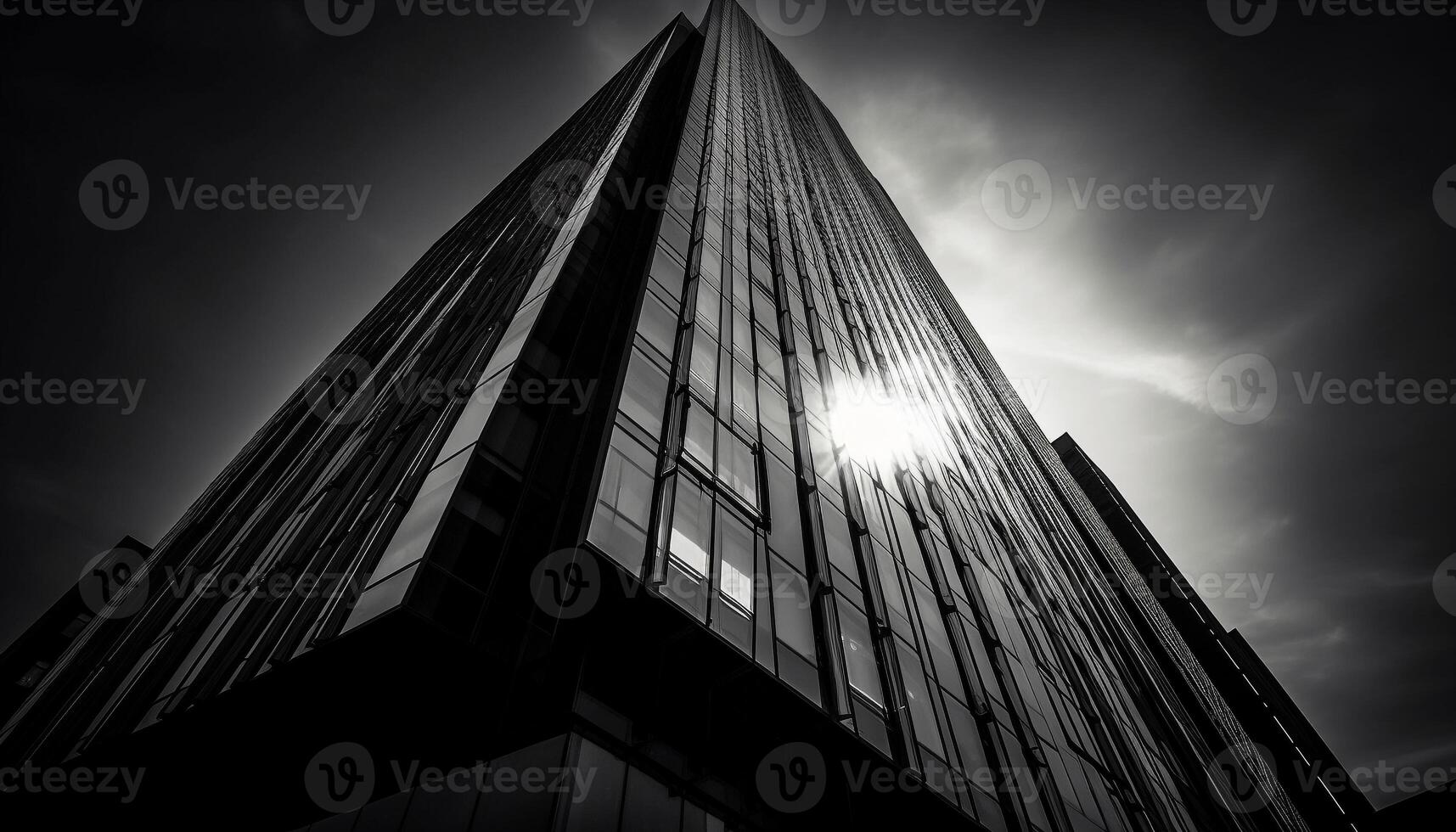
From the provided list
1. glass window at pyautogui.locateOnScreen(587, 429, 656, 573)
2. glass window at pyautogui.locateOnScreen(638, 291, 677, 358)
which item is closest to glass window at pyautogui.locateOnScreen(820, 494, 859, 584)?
glass window at pyautogui.locateOnScreen(587, 429, 656, 573)

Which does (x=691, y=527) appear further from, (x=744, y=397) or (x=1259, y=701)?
(x=1259, y=701)

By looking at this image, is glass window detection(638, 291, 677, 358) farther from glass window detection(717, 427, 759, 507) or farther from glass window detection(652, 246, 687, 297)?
glass window detection(717, 427, 759, 507)

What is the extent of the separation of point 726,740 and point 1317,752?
263 ft

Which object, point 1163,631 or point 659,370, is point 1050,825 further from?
point 1163,631

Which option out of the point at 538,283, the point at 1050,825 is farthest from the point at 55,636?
the point at 1050,825

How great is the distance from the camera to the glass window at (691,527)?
11211 mm

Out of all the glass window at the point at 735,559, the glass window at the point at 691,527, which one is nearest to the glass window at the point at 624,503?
the glass window at the point at 691,527

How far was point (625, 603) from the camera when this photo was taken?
10031 mm

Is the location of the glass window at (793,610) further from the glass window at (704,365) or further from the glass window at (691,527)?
the glass window at (704,365)

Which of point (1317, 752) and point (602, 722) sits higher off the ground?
point (1317, 752)

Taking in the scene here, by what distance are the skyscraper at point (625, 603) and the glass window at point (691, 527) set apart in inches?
2.7

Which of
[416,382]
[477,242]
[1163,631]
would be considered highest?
[477,242]

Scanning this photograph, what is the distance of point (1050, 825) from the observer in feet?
47.0

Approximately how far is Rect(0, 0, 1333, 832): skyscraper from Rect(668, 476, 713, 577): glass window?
0.22ft
